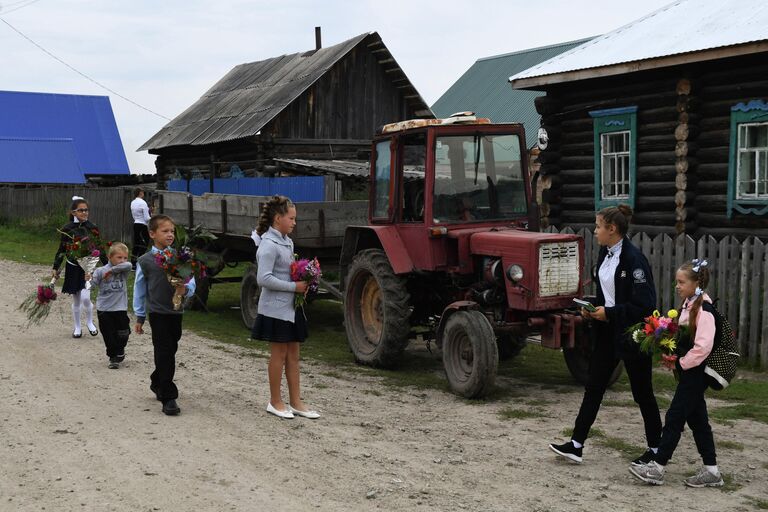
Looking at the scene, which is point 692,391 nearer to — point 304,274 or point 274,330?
point 304,274

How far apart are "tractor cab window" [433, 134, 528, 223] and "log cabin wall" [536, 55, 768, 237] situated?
5802mm

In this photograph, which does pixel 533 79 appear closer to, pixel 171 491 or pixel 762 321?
pixel 762 321

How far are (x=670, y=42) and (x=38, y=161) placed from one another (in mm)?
31946

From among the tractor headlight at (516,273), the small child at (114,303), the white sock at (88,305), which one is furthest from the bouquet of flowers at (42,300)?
the tractor headlight at (516,273)

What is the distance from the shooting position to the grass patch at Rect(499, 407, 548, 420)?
25.7 feet

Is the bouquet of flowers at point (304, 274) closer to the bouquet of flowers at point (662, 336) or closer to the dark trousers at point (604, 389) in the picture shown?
the dark trousers at point (604, 389)

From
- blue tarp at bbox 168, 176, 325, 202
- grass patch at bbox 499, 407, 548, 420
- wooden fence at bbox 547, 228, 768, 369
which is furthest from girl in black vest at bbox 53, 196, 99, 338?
blue tarp at bbox 168, 176, 325, 202

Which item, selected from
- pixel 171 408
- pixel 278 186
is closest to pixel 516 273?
pixel 171 408

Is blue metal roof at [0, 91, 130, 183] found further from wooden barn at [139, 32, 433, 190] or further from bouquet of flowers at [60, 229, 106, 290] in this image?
bouquet of flowers at [60, 229, 106, 290]

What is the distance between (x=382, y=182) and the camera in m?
10.1

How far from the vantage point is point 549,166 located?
17.4 meters

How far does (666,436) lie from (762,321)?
514 cm

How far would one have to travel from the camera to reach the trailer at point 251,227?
12211 millimetres

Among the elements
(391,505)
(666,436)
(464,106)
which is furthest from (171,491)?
(464,106)
